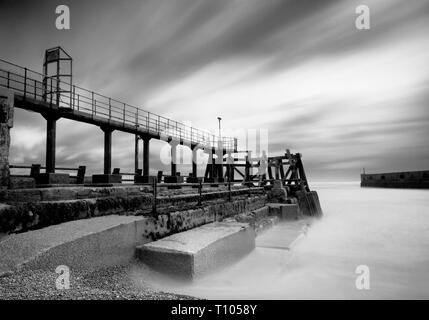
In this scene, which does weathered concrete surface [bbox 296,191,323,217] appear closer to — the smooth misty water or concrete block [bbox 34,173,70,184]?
the smooth misty water

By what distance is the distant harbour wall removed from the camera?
52225mm

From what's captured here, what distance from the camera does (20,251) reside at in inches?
108

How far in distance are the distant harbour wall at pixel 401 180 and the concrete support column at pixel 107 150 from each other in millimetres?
58990

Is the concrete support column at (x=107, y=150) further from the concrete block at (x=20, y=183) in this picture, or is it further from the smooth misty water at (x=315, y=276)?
the smooth misty water at (x=315, y=276)

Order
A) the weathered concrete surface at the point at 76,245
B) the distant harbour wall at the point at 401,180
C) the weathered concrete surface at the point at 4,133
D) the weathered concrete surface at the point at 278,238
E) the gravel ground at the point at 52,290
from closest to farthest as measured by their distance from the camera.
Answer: the gravel ground at the point at 52,290
the weathered concrete surface at the point at 76,245
the weathered concrete surface at the point at 4,133
the weathered concrete surface at the point at 278,238
the distant harbour wall at the point at 401,180

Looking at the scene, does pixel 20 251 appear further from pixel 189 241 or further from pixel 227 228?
pixel 227 228

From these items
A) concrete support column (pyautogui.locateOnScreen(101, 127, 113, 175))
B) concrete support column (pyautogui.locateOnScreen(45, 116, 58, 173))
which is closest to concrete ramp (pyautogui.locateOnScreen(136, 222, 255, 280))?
concrete support column (pyautogui.locateOnScreen(45, 116, 58, 173))

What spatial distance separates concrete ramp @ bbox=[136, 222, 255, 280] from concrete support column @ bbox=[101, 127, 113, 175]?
11495mm

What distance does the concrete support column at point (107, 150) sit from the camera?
48.0ft

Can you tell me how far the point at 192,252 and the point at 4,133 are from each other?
4182mm

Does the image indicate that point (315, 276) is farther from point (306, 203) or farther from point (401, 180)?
point (401, 180)

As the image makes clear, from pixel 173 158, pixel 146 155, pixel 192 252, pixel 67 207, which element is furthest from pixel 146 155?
pixel 192 252

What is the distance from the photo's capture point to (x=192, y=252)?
3.53m

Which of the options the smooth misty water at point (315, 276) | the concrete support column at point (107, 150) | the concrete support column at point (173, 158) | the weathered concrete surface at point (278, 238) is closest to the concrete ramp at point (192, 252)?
the smooth misty water at point (315, 276)
